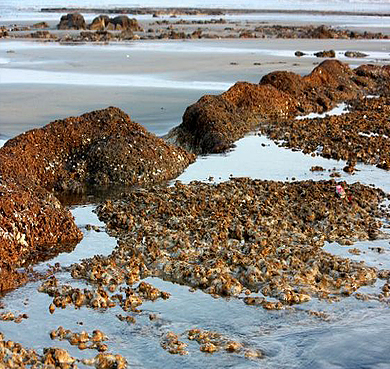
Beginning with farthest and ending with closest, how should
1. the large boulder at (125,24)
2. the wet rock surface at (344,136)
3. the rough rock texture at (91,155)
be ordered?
the large boulder at (125,24)
the wet rock surface at (344,136)
the rough rock texture at (91,155)

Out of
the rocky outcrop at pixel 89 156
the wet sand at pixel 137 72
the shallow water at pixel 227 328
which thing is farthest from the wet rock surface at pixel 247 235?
the wet sand at pixel 137 72

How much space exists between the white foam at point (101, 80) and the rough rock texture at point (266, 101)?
269 centimetres

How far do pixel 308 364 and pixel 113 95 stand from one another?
45.5ft

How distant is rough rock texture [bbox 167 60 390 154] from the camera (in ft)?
46.5

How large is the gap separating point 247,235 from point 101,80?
14427 mm

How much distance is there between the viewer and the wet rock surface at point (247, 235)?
7316mm

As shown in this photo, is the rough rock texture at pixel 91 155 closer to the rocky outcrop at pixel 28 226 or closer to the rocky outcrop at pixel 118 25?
the rocky outcrop at pixel 28 226

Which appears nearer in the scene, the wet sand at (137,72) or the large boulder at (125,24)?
the wet sand at (137,72)

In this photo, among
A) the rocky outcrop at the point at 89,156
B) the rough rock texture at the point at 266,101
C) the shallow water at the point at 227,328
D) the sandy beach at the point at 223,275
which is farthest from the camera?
the rough rock texture at the point at 266,101

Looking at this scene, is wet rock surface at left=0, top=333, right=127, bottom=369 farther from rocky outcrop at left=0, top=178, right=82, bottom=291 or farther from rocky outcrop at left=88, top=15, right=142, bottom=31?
rocky outcrop at left=88, top=15, right=142, bottom=31

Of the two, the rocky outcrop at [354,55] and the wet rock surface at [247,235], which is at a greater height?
the rocky outcrop at [354,55]

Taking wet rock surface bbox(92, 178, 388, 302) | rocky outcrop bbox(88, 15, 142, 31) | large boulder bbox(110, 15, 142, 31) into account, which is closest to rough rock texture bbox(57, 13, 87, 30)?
rocky outcrop bbox(88, 15, 142, 31)

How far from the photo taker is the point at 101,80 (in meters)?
21.8

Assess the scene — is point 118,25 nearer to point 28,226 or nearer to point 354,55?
point 354,55
